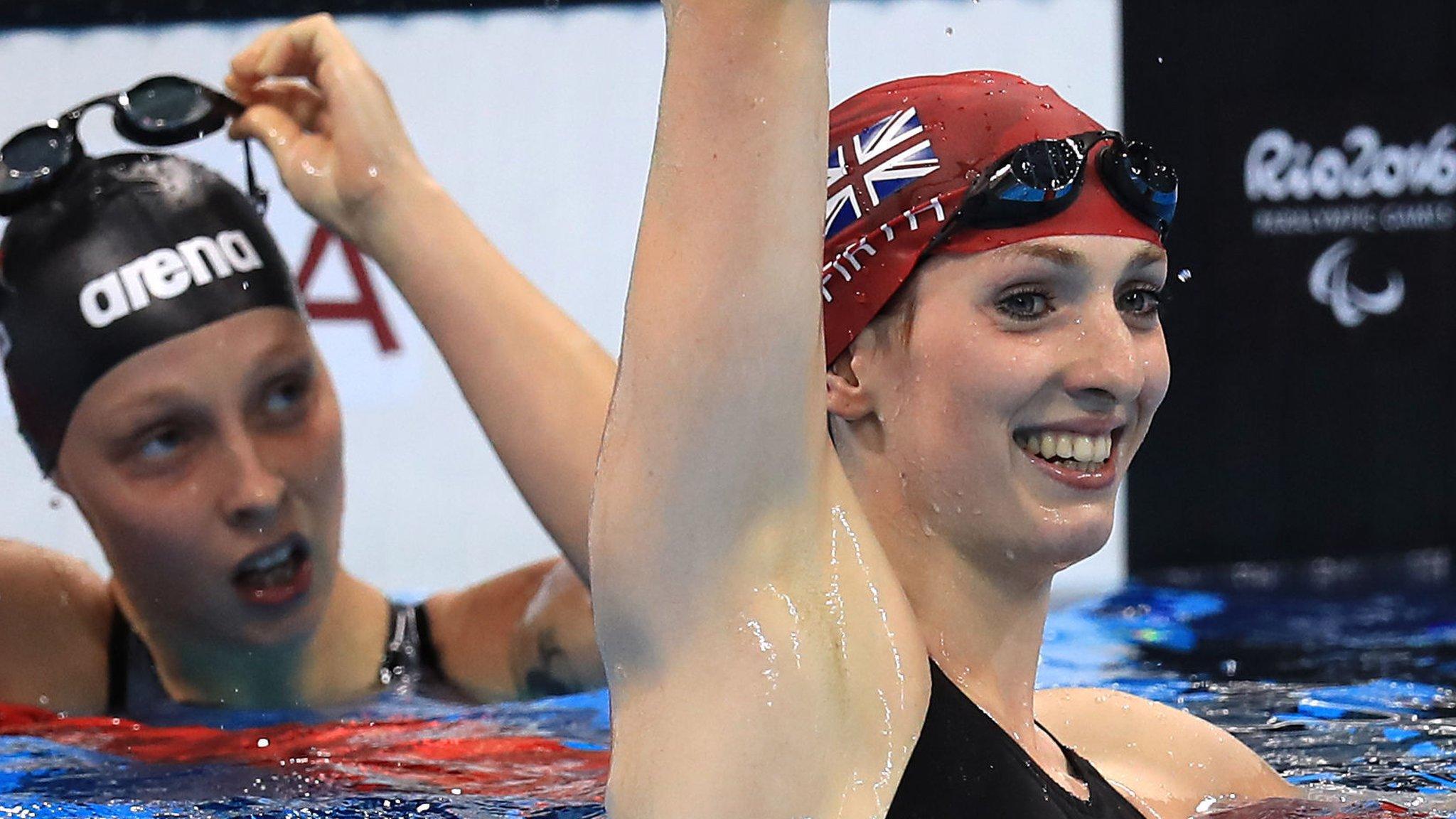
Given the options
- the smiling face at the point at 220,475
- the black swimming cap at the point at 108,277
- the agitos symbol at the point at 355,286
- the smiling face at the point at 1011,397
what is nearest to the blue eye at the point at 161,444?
the smiling face at the point at 220,475

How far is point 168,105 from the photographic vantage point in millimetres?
2852

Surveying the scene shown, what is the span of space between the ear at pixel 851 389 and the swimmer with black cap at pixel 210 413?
98cm

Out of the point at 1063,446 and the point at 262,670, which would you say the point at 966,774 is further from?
the point at 262,670

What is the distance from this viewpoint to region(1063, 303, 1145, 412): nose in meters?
1.59

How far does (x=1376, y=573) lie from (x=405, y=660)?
3.36 m

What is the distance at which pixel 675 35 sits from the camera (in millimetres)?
1301

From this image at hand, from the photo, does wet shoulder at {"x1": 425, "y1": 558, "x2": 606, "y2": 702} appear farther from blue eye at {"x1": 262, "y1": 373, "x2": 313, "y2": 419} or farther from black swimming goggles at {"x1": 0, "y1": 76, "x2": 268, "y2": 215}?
black swimming goggles at {"x1": 0, "y1": 76, "x2": 268, "y2": 215}

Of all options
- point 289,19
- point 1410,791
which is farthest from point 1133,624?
point 289,19

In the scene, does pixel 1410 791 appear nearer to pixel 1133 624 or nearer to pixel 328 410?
pixel 328 410

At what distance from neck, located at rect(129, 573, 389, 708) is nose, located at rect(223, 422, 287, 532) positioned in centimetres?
27

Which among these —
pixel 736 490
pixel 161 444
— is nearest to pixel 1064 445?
pixel 736 490

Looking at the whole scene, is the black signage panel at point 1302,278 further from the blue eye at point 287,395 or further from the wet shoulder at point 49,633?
the wet shoulder at point 49,633

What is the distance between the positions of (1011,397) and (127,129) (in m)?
1.82

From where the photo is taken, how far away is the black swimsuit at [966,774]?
1.50 m
